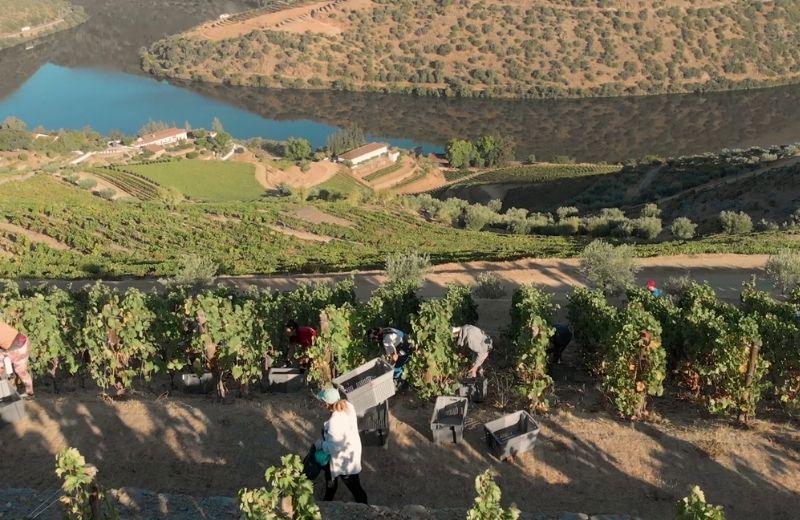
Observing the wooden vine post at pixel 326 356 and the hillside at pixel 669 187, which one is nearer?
the wooden vine post at pixel 326 356

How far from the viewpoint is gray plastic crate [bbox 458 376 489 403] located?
11422 mm

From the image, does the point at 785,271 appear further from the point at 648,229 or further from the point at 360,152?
the point at 360,152

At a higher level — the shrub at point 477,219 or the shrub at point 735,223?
the shrub at point 735,223

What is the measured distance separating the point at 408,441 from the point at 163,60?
154 metres

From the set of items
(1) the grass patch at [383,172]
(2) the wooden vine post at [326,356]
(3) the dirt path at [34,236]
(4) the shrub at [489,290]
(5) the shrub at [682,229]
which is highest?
(2) the wooden vine post at [326,356]

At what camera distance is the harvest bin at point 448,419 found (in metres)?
10.3

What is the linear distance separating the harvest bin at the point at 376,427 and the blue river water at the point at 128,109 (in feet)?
332

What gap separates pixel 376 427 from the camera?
10.2 m

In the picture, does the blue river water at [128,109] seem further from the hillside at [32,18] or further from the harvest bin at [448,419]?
the harvest bin at [448,419]

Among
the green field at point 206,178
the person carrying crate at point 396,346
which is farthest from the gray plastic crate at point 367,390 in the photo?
the green field at point 206,178

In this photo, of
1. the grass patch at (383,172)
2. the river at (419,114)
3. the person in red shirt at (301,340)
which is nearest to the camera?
the person in red shirt at (301,340)

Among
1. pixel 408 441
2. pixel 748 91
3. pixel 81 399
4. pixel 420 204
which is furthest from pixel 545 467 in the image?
pixel 748 91

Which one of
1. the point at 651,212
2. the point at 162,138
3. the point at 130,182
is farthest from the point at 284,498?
the point at 162,138

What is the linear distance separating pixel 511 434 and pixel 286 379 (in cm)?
417
